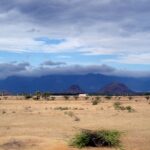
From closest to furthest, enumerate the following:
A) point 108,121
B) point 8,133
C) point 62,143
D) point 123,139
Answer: point 62,143 → point 123,139 → point 8,133 → point 108,121

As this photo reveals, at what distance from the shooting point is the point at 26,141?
26.9m

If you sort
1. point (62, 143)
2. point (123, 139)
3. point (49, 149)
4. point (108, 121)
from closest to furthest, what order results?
1. point (49, 149)
2. point (62, 143)
3. point (123, 139)
4. point (108, 121)

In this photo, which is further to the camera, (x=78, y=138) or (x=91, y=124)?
(x=91, y=124)

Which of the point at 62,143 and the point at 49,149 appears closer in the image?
the point at 49,149

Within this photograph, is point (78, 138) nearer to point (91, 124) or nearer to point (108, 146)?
point (108, 146)

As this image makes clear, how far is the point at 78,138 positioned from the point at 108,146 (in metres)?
1.65

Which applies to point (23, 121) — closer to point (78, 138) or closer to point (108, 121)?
point (108, 121)

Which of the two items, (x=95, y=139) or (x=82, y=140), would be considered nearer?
(x=82, y=140)

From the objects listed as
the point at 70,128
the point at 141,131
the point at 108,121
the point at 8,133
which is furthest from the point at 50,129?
the point at 108,121

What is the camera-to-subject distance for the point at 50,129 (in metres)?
36.2

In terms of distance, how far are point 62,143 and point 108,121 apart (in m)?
17.6

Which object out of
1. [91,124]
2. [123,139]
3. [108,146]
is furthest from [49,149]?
[91,124]

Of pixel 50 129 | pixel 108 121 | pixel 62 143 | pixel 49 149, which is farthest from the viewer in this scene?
pixel 108 121

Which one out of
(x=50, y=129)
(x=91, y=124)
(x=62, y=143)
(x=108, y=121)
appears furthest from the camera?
(x=108, y=121)
